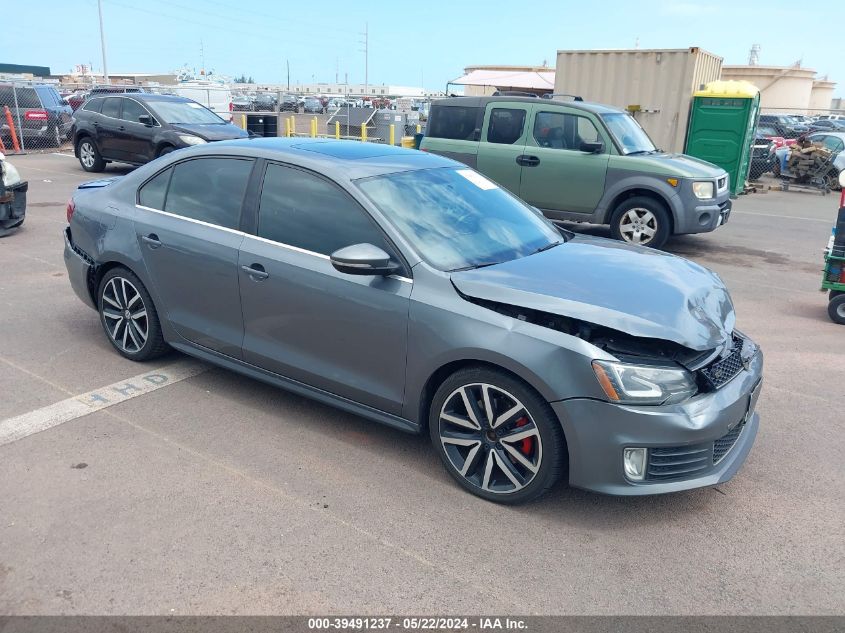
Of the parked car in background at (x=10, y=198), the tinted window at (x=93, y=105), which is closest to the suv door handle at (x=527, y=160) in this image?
the parked car in background at (x=10, y=198)

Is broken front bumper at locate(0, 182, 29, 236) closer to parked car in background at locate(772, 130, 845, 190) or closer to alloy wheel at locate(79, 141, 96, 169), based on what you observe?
alloy wheel at locate(79, 141, 96, 169)

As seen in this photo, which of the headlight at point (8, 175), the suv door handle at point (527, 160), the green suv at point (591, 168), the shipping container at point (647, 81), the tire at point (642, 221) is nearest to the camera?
the headlight at point (8, 175)

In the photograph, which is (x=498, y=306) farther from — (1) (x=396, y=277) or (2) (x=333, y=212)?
(2) (x=333, y=212)

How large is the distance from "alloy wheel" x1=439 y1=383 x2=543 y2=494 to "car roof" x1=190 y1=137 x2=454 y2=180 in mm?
1457

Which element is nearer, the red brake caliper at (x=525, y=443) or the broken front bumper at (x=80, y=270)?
the red brake caliper at (x=525, y=443)

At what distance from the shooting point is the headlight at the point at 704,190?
9.23 meters

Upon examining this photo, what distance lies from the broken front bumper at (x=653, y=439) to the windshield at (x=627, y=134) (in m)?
6.94

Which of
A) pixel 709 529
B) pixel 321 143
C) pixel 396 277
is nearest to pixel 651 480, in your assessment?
pixel 709 529

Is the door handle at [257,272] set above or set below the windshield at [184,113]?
below

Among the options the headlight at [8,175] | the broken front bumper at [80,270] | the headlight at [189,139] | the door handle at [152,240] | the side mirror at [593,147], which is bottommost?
the broken front bumper at [80,270]

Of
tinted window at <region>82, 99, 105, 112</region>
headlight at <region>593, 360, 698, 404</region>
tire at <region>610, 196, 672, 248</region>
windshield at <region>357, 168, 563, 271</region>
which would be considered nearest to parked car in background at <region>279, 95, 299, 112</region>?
tinted window at <region>82, 99, 105, 112</region>

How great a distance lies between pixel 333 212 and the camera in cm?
400

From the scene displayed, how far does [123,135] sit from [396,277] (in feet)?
41.3

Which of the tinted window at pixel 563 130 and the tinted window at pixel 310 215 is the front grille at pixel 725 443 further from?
the tinted window at pixel 563 130
